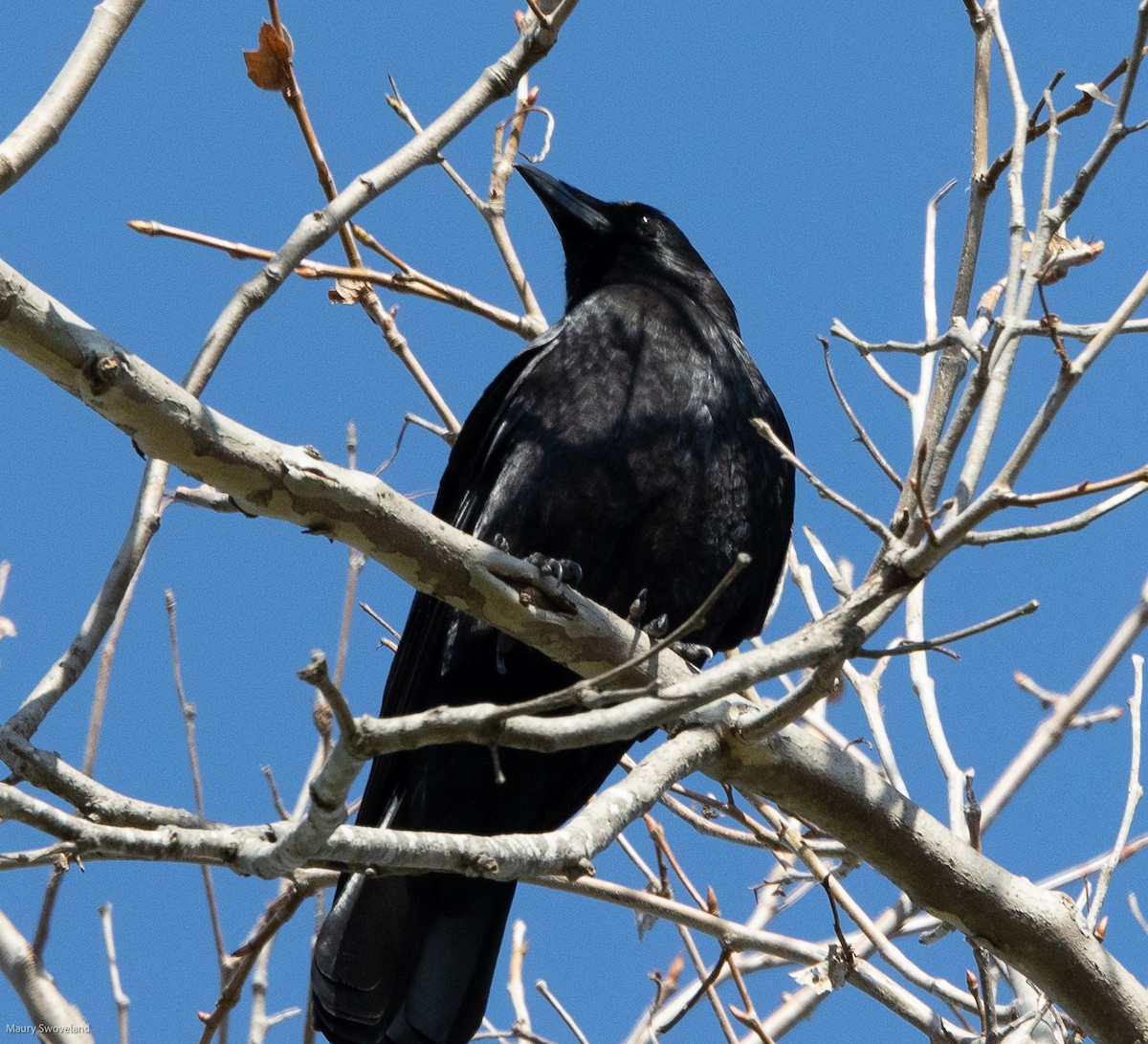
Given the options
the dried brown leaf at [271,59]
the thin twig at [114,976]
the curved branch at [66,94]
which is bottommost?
the thin twig at [114,976]

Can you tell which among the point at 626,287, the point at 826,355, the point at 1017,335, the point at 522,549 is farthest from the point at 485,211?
the point at 1017,335

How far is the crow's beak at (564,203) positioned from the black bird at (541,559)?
101cm

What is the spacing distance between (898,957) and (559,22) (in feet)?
7.91

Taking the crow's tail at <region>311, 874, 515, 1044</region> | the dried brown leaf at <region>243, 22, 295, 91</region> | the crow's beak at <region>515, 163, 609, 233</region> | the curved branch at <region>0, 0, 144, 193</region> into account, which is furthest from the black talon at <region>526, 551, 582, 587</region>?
the crow's beak at <region>515, 163, 609, 233</region>

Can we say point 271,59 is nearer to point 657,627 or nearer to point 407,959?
point 657,627

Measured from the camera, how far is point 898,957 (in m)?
3.61

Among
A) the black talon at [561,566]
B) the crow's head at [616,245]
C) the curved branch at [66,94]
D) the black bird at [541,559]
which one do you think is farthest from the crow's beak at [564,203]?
the curved branch at [66,94]

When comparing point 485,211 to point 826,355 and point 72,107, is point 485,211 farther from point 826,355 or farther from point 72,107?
point 72,107

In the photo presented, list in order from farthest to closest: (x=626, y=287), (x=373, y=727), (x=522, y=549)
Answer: (x=626, y=287)
(x=522, y=549)
(x=373, y=727)

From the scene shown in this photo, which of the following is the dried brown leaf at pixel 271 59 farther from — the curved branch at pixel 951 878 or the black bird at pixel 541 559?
the curved branch at pixel 951 878

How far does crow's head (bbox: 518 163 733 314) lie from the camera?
5.45 metres

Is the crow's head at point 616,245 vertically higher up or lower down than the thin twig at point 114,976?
higher up

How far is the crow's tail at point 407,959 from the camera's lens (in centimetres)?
414

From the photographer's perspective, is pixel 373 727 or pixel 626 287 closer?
pixel 373 727
